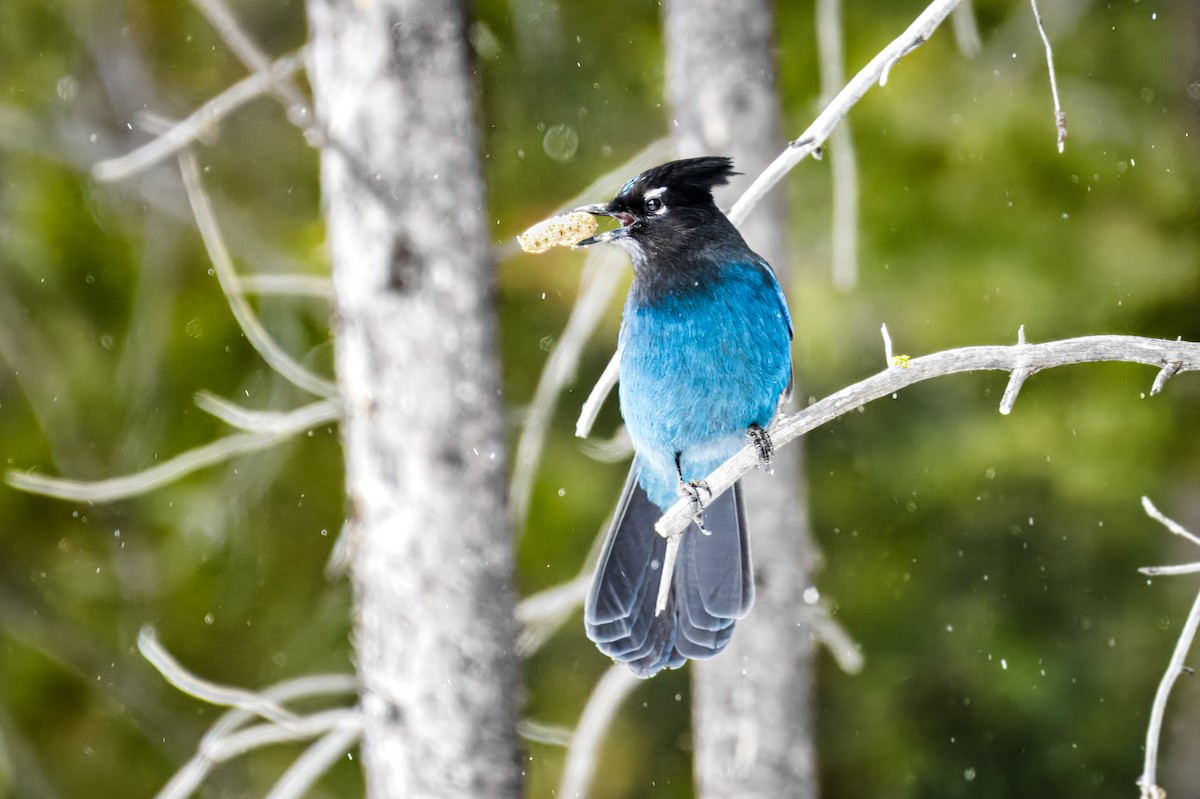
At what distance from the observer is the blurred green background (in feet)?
16.2

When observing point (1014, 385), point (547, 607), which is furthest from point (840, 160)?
point (547, 607)

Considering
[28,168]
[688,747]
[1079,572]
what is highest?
[28,168]

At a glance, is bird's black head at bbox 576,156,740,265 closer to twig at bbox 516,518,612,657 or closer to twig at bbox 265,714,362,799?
twig at bbox 516,518,612,657

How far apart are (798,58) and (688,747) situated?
3.11m

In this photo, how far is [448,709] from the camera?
3.08 metres

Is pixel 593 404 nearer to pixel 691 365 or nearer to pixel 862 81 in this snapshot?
pixel 691 365

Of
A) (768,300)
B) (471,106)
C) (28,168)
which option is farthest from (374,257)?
(28,168)

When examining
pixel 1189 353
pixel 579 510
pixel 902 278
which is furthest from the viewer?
pixel 579 510

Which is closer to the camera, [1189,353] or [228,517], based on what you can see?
[1189,353]

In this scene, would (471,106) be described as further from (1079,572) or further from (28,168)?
(1079,572)

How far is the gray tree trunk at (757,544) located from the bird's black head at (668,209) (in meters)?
0.52

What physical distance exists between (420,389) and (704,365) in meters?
0.69

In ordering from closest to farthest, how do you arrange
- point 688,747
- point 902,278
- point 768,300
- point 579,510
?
point 768,300, point 902,278, point 579,510, point 688,747

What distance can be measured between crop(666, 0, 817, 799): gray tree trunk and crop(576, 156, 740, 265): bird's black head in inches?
20.3
